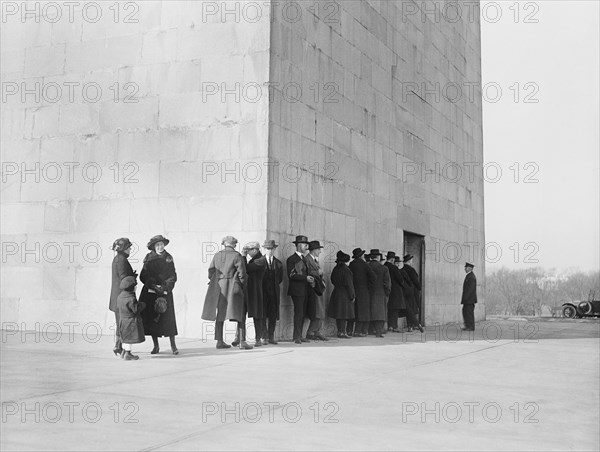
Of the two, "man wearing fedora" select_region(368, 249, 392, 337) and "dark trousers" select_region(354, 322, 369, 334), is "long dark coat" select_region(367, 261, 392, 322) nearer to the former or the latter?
"man wearing fedora" select_region(368, 249, 392, 337)

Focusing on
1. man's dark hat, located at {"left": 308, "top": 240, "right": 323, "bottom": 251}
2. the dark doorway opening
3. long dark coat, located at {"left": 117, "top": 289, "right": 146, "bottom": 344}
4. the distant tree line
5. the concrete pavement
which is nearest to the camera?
the concrete pavement

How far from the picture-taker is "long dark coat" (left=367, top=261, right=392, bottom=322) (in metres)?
15.1

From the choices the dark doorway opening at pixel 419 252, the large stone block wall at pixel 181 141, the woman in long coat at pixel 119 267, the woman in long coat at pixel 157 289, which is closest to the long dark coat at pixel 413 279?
the large stone block wall at pixel 181 141

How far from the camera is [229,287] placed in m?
11.4

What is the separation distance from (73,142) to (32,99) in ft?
Answer: 5.20

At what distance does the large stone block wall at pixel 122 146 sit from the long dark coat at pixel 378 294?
315cm

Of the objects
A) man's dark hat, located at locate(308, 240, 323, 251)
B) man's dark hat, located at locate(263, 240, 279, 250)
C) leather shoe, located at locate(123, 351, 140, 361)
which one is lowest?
leather shoe, located at locate(123, 351, 140, 361)

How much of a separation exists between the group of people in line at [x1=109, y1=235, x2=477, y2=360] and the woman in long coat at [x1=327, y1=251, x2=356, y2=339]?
0.02 metres

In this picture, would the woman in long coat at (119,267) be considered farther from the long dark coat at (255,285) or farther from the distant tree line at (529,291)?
the distant tree line at (529,291)

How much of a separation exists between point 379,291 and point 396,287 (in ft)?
4.97

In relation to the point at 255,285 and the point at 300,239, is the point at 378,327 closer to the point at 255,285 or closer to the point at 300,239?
the point at 300,239

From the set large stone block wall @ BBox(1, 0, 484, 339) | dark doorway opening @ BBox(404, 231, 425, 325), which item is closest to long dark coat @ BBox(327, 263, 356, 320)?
large stone block wall @ BBox(1, 0, 484, 339)

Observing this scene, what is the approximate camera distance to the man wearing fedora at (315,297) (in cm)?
1327

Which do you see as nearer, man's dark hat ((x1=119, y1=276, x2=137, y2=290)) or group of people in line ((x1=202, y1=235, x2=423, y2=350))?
man's dark hat ((x1=119, y1=276, x2=137, y2=290))
